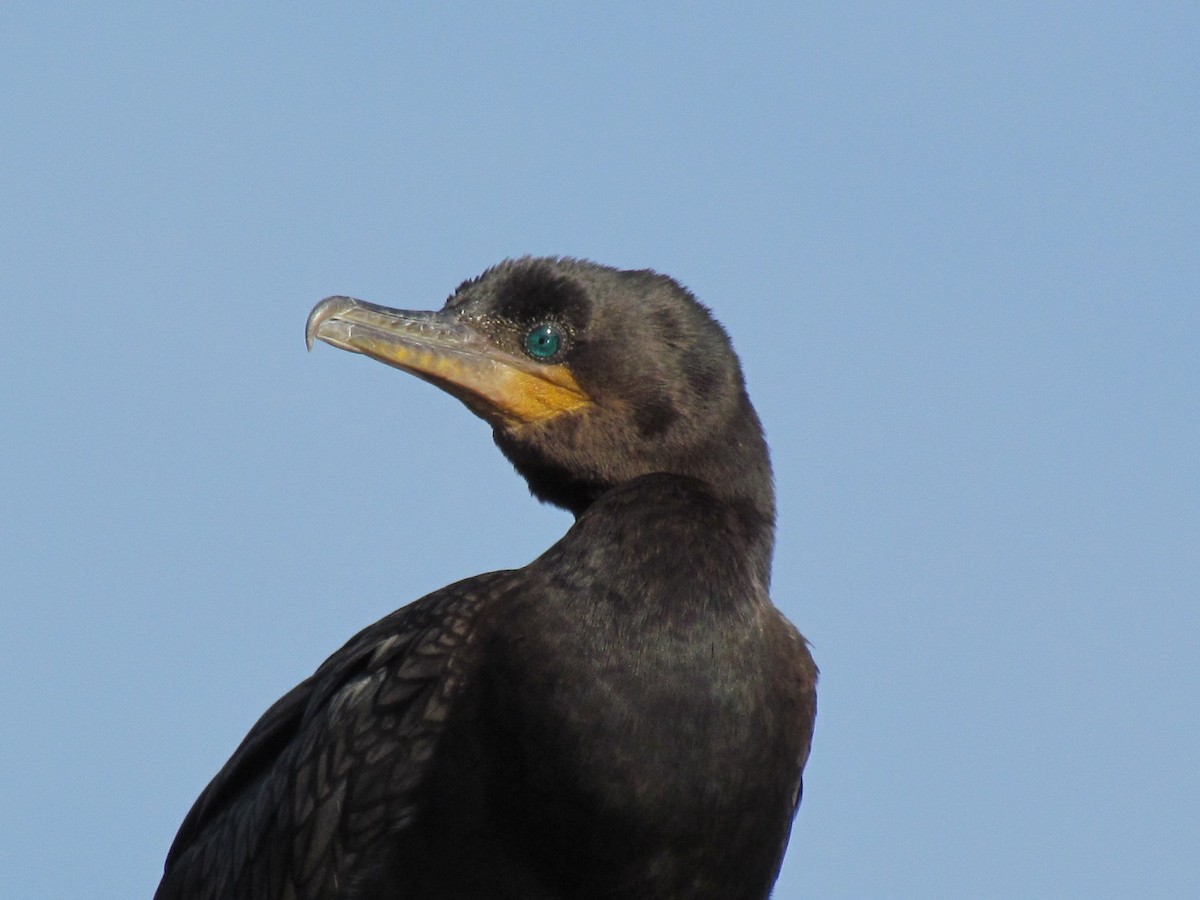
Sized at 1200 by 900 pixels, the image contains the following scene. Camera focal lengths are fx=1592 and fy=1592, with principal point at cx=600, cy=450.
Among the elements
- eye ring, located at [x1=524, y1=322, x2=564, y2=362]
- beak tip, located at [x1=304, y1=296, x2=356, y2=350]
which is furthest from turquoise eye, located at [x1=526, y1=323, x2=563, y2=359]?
beak tip, located at [x1=304, y1=296, x2=356, y2=350]

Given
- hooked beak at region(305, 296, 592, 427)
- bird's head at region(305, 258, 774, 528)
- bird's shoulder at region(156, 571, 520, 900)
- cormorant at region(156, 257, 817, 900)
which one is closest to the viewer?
cormorant at region(156, 257, 817, 900)

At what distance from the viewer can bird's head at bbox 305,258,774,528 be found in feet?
17.7

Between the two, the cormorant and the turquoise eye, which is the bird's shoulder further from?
the turquoise eye

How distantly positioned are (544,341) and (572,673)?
129cm

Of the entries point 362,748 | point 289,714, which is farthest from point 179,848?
point 362,748

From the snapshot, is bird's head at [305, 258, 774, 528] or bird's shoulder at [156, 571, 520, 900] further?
bird's head at [305, 258, 774, 528]

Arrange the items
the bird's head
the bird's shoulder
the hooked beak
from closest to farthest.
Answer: the bird's shoulder
the bird's head
the hooked beak

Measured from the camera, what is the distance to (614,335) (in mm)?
5465

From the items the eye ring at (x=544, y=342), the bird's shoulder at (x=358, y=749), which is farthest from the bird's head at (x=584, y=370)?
the bird's shoulder at (x=358, y=749)

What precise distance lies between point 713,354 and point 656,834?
1.65 metres

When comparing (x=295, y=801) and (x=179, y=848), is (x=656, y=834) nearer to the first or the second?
(x=295, y=801)

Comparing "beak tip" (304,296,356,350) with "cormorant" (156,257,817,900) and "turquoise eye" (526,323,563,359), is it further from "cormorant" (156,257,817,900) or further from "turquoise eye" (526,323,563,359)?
"turquoise eye" (526,323,563,359)

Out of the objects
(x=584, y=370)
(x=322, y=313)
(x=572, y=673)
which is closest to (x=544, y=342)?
(x=584, y=370)

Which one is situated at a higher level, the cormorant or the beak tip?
the beak tip
